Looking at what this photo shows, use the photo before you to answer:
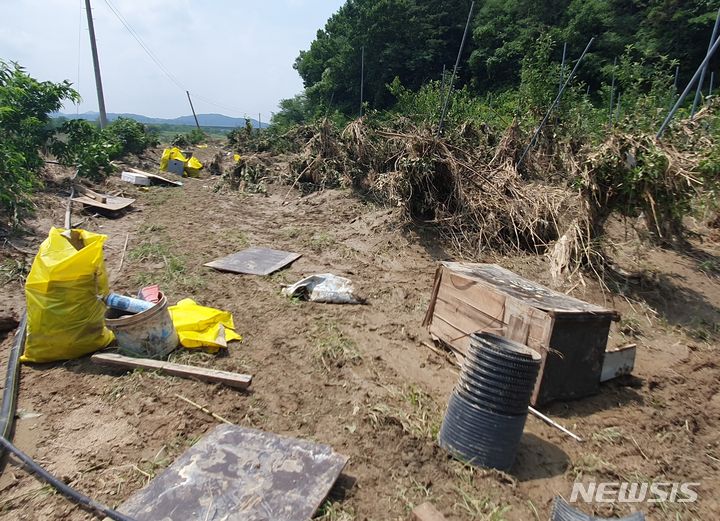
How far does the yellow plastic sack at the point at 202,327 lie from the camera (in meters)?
3.61

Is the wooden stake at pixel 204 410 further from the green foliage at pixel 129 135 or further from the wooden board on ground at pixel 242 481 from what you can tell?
the green foliage at pixel 129 135

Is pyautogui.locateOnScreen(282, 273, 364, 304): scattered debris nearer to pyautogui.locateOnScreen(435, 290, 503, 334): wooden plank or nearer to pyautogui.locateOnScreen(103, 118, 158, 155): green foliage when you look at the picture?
pyautogui.locateOnScreen(435, 290, 503, 334): wooden plank

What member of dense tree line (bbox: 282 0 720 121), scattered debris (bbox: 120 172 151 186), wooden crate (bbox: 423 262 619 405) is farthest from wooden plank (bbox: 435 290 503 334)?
dense tree line (bbox: 282 0 720 121)

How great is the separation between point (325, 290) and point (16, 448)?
9.66ft

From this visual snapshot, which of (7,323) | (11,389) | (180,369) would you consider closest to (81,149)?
(7,323)

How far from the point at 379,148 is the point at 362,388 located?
21.7ft

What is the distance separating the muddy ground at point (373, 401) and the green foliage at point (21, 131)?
2.58 ft

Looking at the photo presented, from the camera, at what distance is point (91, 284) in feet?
10.7

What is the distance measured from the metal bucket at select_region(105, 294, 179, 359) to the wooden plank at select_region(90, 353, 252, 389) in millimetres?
107

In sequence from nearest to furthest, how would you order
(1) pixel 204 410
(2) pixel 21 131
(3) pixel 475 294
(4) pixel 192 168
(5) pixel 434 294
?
(1) pixel 204 410, (3) pixel 475 294, (5) pixel 434 294, (2) pixel 21 131, (4) pixel 192 168

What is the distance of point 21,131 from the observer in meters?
8.56

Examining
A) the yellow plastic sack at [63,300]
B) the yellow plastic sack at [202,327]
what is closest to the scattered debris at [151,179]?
the yellow plastic sack at [202,327]

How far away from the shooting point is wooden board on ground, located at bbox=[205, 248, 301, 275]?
5579 millimetres

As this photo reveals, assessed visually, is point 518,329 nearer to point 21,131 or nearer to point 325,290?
point 325,290
